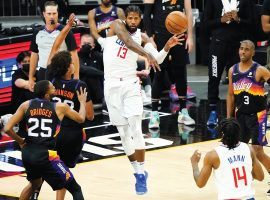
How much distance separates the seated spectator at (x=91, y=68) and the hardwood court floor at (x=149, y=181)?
305cm

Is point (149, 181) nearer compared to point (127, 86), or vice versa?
point (127, 86)

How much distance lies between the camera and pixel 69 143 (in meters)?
11.1

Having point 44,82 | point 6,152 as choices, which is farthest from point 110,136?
point 44,82

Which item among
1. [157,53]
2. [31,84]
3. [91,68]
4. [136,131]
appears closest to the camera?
[136,131]

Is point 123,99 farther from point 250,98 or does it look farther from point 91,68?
point 91,68

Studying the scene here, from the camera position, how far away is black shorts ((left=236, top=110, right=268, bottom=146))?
1178 cm

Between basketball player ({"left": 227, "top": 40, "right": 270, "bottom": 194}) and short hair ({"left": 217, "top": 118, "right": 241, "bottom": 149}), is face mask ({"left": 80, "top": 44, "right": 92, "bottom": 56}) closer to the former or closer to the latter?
basketball player ({"left": 227, "top": 40, "right": 270, "bottom": 194})

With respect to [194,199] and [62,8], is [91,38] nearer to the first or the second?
[62,8]

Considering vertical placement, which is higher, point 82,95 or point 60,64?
point 60,64

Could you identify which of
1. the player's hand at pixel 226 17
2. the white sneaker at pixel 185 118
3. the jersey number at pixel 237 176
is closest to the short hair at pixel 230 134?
the jersey number at pixel 237 176

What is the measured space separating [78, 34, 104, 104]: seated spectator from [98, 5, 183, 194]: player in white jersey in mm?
4555

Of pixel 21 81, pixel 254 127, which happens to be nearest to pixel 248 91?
pixel 254 127

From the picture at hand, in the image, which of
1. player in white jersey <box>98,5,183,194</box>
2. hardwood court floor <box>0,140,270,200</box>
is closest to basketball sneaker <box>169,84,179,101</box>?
hardwood court floor <box>0,140,270,200</box>

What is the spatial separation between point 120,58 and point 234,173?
334cm
